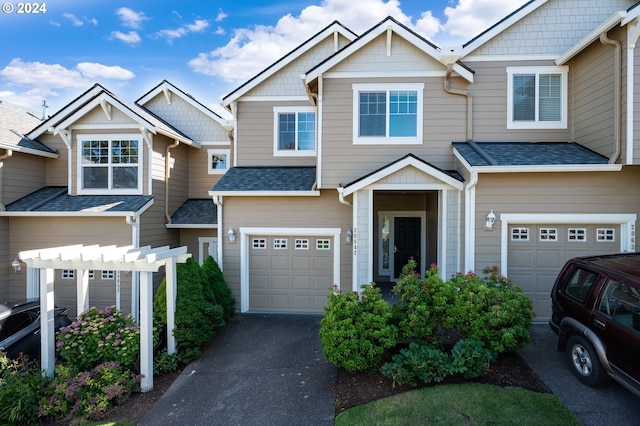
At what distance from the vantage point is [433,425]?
398cm

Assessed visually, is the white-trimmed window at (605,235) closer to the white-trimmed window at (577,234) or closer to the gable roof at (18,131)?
the white-trimmed window at (577,234)

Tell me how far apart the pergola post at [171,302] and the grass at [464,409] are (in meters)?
3.72

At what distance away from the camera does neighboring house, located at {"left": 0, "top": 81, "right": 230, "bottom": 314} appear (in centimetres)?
934

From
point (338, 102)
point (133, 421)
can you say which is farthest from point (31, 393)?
point (338, 102)

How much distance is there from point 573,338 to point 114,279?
1089cm

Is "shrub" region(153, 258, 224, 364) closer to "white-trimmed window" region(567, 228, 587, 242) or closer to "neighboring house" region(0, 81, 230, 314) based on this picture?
"neighboring house" region(0, 81, 230, 314)

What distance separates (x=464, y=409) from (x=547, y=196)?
16.8 ft

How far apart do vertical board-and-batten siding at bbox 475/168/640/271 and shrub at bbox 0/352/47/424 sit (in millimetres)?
8456

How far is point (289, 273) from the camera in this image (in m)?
8.80

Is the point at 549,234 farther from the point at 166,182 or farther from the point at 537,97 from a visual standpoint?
the point at 166,182

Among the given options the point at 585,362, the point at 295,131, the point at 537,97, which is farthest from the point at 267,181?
the point at 585,362

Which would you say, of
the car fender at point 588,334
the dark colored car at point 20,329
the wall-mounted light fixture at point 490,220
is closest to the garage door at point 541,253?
the wall-mounted light fixture at point 490,220

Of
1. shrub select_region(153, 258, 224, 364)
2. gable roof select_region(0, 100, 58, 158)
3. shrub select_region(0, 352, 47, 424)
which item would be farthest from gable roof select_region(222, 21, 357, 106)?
shrub select_region(0, 352, 47, 424)

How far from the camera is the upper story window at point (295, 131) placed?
10.0 m
